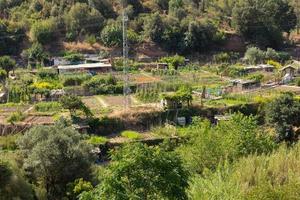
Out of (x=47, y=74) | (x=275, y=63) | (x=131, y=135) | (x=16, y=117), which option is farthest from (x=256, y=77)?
(x=16, y=117)

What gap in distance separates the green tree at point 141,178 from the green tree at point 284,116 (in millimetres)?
14848

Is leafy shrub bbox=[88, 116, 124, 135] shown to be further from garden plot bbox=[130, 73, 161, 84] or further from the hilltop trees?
the hilltop trees

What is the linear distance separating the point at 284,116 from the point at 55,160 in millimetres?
12885

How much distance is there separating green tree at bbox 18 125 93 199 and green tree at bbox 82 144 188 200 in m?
5.94

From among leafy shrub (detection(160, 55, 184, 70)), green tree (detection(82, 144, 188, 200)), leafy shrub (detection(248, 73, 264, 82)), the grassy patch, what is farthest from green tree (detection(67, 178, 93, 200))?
leafy shrub (detection(160, 55, 184, 70))

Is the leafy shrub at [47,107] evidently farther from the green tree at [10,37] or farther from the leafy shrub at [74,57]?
the green tree at [10,37]

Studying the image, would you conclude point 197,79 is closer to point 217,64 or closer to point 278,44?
point 217,64

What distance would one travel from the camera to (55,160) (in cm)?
1695

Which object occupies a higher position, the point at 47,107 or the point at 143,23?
the point at 143,23

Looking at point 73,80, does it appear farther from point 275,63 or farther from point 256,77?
point 275,63

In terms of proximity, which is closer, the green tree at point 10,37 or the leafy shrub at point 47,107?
the leafy shrub at point 47,107

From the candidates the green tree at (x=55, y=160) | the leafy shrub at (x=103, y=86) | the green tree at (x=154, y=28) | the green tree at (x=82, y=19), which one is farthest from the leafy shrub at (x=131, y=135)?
the green tree at (x=82, y=19)

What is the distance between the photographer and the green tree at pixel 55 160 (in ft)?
55.5

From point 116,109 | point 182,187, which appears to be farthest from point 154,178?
point 116,109
